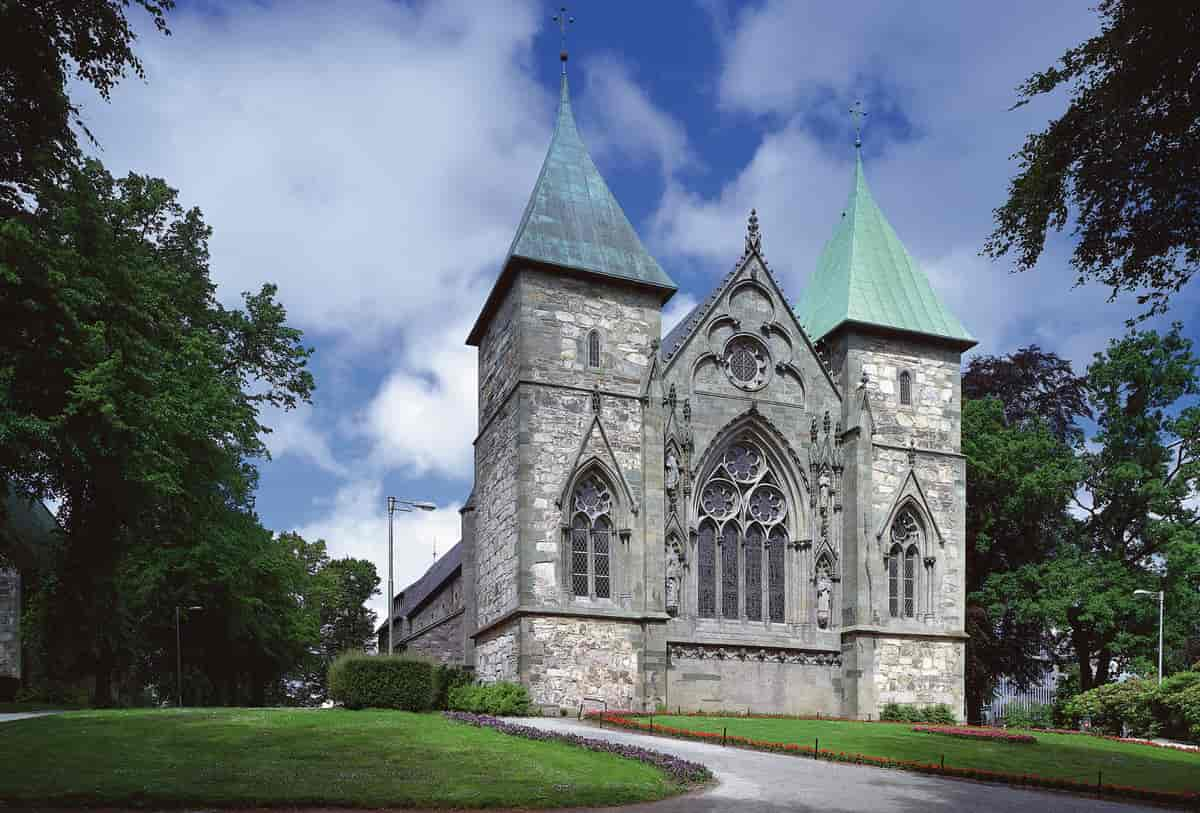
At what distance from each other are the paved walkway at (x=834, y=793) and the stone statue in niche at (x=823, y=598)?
12.8 meters

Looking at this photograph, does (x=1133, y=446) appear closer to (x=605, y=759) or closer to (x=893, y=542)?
(x=893, y=542)

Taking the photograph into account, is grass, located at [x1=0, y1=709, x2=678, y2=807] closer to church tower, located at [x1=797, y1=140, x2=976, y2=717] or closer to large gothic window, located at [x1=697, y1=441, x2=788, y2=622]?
large gothic window, located at [x1=697, y1=441, x2=788, y2=622]

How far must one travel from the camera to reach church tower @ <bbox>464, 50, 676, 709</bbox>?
28.6 meters

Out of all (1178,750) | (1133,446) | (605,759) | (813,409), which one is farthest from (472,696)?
(1133,446)

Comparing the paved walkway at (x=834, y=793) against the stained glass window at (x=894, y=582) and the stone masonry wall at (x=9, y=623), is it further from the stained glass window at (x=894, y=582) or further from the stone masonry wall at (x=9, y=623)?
the stone masonry wall at (x=9, y=623)

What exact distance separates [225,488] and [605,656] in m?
13.8

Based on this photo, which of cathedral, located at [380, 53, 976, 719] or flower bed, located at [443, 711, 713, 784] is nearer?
flower bed, located at [443, 711, 713, 784]

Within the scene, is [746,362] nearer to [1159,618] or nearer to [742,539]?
[742,539]

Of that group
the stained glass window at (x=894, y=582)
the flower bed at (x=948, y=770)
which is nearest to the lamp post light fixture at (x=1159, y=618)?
the stained glass window at (x=894, y=582)

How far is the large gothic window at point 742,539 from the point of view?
3169 cm

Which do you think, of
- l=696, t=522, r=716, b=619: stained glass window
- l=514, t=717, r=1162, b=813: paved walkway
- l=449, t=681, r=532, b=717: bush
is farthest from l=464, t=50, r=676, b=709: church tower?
l=514, t=717, r=1162, b=813: paved walkway

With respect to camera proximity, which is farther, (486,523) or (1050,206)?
(486,523)

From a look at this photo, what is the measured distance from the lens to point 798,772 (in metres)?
17.0

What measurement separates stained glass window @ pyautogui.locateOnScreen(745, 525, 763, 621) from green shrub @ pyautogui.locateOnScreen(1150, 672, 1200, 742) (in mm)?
10768
